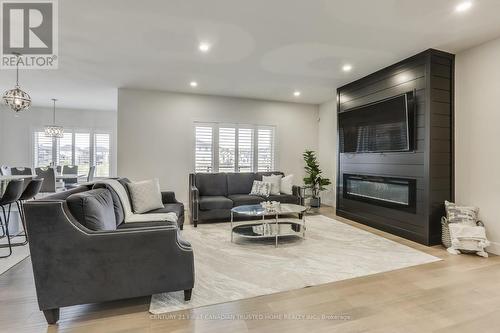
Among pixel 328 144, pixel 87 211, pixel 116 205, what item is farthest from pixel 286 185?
pixel 87 211

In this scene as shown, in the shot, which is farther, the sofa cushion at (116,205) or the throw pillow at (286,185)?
the throw pillow at (286,185)

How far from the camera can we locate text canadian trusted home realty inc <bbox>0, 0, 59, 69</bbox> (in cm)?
270

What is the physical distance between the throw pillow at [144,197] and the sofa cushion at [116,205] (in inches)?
19.7

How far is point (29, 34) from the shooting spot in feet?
10.5

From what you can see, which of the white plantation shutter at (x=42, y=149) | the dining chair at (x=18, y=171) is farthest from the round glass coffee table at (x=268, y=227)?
the white plantation shutter at (x=42, y=149)

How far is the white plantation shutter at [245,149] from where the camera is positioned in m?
6.59

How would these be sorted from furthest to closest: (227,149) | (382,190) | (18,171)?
(227,149)
(18,171)
(382,190)

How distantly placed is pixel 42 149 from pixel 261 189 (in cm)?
700

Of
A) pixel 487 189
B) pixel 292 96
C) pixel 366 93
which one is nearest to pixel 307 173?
pixel 292 96

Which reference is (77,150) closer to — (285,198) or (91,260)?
(285,198)

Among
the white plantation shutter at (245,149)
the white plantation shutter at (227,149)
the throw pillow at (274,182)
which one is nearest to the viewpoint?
the throw pillow at (274,182)

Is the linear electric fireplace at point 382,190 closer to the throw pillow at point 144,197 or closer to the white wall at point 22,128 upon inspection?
the throw pillow at point 144,197

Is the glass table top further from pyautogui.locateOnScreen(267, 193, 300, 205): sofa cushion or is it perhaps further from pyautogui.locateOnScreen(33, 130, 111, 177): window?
pyautogui.locateOnScreen(33, 130, 111, 177): window

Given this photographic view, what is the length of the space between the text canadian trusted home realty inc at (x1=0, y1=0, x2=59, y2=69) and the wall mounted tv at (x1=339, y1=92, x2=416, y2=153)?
4.60m
